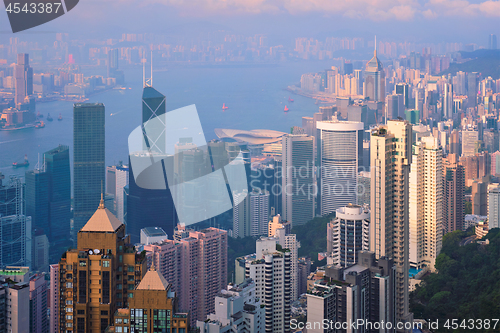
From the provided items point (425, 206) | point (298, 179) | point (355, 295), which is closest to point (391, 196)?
point (355, 295)

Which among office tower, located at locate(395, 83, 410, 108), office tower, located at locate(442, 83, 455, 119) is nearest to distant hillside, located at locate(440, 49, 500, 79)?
office tower, located at locate(442, 83, 455, 119)

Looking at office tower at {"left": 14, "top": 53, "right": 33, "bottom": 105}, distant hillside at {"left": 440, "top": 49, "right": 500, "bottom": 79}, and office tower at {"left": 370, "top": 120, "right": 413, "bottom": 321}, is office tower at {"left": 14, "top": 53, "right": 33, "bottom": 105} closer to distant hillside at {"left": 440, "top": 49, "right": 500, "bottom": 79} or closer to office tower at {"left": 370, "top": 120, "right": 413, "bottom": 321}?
office tower at {"left": 370, "top": 120, "right": 413, "bottom": 321}

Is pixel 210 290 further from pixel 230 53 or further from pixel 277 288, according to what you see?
pixel 230 53

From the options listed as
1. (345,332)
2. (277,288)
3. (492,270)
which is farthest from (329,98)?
(345,332)

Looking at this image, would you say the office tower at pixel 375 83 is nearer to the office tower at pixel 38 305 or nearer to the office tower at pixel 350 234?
the office tower at pixel 350 234

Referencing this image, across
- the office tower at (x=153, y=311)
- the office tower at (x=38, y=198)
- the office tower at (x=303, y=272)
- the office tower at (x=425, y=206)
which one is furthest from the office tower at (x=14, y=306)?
the office tower at (x=38, y=198)

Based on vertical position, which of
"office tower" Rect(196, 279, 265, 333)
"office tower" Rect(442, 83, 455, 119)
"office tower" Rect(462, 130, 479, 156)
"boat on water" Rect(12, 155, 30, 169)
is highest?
"office tower" Rect(442, 83, 455, 119)
